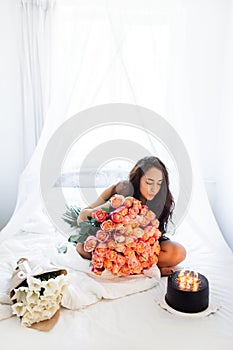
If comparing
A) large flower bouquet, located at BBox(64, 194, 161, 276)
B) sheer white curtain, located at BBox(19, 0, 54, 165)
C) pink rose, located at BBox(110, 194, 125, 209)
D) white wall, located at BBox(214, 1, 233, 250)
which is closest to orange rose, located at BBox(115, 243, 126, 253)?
large flower bouquet, located at BBox(64, 194, 161, 276)

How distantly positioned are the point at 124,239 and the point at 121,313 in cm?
38

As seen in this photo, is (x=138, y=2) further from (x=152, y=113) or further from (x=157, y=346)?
(x=157, y=346)

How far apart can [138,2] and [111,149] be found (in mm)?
1060

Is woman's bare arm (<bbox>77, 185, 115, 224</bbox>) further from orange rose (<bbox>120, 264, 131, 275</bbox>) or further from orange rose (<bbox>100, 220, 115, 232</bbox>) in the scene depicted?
orange rose (<bbox>120, 264, 131, 275</bbox>)

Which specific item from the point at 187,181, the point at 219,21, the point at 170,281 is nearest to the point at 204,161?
the point at 187,181

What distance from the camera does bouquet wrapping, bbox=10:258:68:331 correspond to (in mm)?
1580

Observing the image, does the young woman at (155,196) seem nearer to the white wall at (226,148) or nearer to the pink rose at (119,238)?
the pink rose at (119,238)

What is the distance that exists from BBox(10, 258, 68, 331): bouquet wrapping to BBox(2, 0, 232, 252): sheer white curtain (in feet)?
Answer: 2.69

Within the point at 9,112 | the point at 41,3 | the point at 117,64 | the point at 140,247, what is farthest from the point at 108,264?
the point at 41,3

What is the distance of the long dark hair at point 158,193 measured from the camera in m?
2.09

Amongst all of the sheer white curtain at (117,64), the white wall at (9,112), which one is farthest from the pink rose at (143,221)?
the white wall at (9,112)

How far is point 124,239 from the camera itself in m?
1.89

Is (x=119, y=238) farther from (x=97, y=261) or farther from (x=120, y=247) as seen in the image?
(x=97, y=261)

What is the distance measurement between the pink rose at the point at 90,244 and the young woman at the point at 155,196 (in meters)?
0.14
